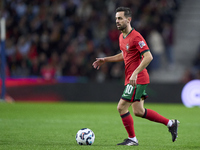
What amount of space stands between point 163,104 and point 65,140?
933 centimetres

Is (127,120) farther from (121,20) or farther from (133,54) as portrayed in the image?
(121,20)

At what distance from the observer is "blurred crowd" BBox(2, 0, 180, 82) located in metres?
16.1

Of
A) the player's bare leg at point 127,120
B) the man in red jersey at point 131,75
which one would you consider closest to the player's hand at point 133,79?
the man in red jersey at point 131,75

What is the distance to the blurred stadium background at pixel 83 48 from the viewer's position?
15.6 m

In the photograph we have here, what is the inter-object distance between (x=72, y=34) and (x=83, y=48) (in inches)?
33.4

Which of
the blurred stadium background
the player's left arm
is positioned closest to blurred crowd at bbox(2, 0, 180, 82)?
the blurred stadium background

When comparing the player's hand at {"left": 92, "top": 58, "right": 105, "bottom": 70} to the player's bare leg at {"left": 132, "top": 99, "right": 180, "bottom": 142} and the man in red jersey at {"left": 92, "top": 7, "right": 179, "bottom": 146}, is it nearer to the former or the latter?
the man in red jersey at {"left": 92, "top": 7, "right": 179, "bottom": 146}

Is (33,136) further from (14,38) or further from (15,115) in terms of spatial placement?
(14,38)

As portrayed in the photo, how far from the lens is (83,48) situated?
661 inches

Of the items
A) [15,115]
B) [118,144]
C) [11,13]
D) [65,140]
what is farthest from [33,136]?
[11,13]

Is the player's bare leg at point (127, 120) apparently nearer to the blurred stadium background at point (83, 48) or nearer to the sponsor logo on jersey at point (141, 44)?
the sponsor logo on jersey at point (141, 44)

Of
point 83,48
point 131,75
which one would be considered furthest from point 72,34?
point 131,75

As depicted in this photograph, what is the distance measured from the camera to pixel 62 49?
16.9 m

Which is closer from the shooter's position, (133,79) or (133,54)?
(133,79)
